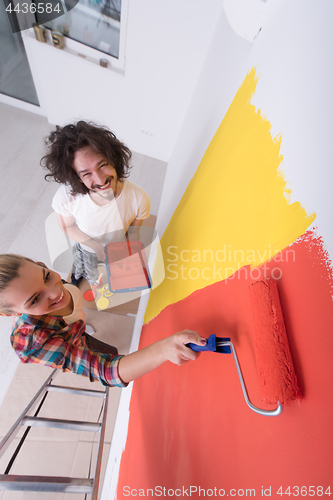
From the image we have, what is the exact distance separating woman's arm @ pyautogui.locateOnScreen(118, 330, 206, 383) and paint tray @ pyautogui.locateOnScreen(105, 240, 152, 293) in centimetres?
72

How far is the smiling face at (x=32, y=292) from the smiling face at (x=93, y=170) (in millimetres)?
554

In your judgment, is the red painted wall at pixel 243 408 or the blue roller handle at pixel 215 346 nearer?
the red painted wall at pixel 243 408

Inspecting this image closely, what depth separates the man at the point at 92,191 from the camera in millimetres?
1217

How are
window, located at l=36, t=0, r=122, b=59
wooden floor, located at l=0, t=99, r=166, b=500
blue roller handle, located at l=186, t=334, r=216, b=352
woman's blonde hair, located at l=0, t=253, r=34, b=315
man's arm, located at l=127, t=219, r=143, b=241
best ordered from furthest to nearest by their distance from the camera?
window, located at l=36, t=0, r=122, b=59 → man's arm, located at l=127, t=219, r=143, b=241 → wooden floor, located at l=0, t=99, r=166, b=500 → woman's blonde hair, located at l=0, t=253, r=34, b=315 → blue roller handle, located at l=186, t=334, r=216, b=352

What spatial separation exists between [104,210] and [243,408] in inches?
49.4

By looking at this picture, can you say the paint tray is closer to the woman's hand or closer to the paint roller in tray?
the woman's hand

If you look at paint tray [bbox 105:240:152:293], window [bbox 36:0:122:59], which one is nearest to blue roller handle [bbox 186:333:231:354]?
paint tray [bbox 105:240:152:293]

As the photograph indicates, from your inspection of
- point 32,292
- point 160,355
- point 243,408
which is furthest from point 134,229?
point 243,408

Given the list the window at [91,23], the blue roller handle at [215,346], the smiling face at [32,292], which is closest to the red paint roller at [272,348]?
the blue roller handle at [215,346]

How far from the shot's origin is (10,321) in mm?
1710

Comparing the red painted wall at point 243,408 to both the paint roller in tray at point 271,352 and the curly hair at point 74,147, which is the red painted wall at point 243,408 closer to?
the paint roller in tray at point 271,352

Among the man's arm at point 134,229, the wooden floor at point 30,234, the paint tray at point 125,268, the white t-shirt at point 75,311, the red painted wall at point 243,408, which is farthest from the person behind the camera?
the man's arm at point 134,229

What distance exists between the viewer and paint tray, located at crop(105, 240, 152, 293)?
152 cm

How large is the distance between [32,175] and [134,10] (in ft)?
5.82
